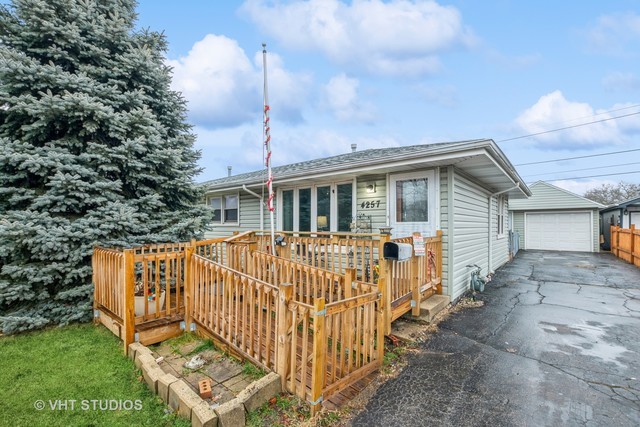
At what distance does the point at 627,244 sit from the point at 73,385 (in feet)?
58.4

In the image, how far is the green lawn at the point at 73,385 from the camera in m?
2.55

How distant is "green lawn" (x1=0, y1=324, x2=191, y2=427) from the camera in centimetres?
255

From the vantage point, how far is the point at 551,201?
1631 cm

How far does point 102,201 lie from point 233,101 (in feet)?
31.6

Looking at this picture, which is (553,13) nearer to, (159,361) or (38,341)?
(159,361)

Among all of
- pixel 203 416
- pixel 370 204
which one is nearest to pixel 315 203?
pixel 370 204

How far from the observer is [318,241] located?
5.29 m

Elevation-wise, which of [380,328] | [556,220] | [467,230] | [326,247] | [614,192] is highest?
[614,192]

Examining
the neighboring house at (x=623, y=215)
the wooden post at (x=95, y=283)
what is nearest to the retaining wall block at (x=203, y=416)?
the wooden post at (x=95, y=283)

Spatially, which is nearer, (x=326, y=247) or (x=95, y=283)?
(x=95, y=283)

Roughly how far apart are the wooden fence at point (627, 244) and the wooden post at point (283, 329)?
1428 centimetres

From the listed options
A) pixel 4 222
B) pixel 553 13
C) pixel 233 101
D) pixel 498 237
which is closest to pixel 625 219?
pixel 498 237

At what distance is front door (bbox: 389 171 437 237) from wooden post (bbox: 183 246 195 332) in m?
4.14

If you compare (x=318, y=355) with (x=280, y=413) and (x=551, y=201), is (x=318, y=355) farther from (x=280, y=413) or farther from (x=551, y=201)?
(x=551, y=201)
